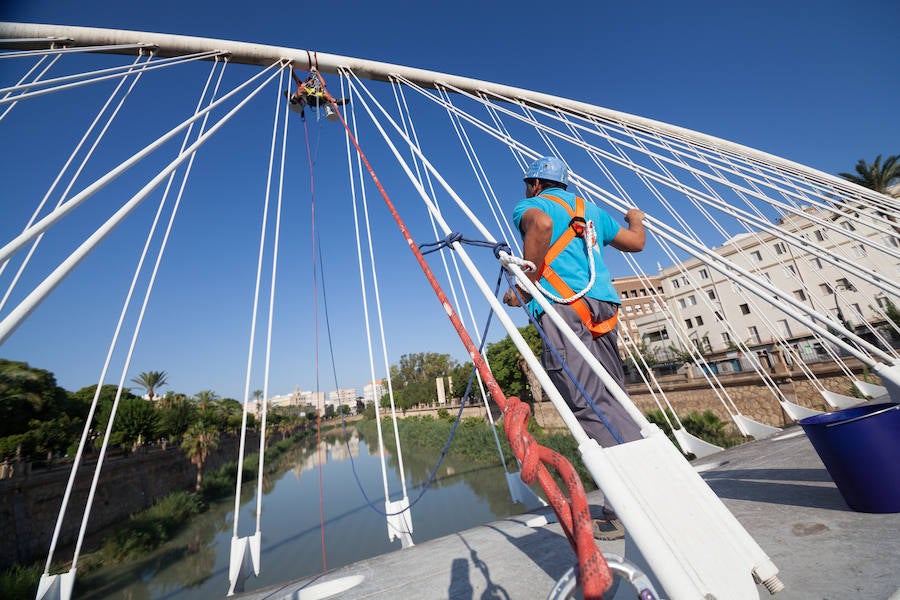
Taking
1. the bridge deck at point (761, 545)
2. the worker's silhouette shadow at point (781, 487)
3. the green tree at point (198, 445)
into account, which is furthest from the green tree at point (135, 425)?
the worker's silhouette shadow at point (781, 487)

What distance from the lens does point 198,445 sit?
782 inches

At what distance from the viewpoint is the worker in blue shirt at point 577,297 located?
57.2 inches

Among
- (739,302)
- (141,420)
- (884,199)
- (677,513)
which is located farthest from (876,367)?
(739,302)

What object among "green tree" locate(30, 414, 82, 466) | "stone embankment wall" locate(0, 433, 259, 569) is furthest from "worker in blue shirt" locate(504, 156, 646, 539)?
"green tree" locate(30, 414, 82, 466)

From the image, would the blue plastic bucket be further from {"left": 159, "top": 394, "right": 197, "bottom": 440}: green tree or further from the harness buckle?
{"left": 159, "top": 394, "right": 197, "bottom": 440}: green tree

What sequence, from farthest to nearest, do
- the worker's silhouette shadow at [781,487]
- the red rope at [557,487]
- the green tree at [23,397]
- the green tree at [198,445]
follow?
the green tree at [198,445] < the green tree at [23,397] < the worker's silhouette shadow at [781,487] < the red rope at [557,487]

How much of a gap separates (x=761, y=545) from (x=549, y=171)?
168 centimetres

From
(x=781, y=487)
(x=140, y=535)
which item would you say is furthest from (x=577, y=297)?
(x=140, y=535)

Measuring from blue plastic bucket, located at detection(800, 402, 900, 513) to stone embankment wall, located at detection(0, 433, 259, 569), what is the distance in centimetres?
1490

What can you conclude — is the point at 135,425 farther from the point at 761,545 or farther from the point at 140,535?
the point at 761,545

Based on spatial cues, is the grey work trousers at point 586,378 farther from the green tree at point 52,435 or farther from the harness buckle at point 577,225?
the green tree at point 52,435

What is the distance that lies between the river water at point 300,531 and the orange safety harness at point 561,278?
5.33m

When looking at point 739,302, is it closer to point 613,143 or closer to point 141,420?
point 613,143

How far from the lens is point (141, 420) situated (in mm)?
16938
